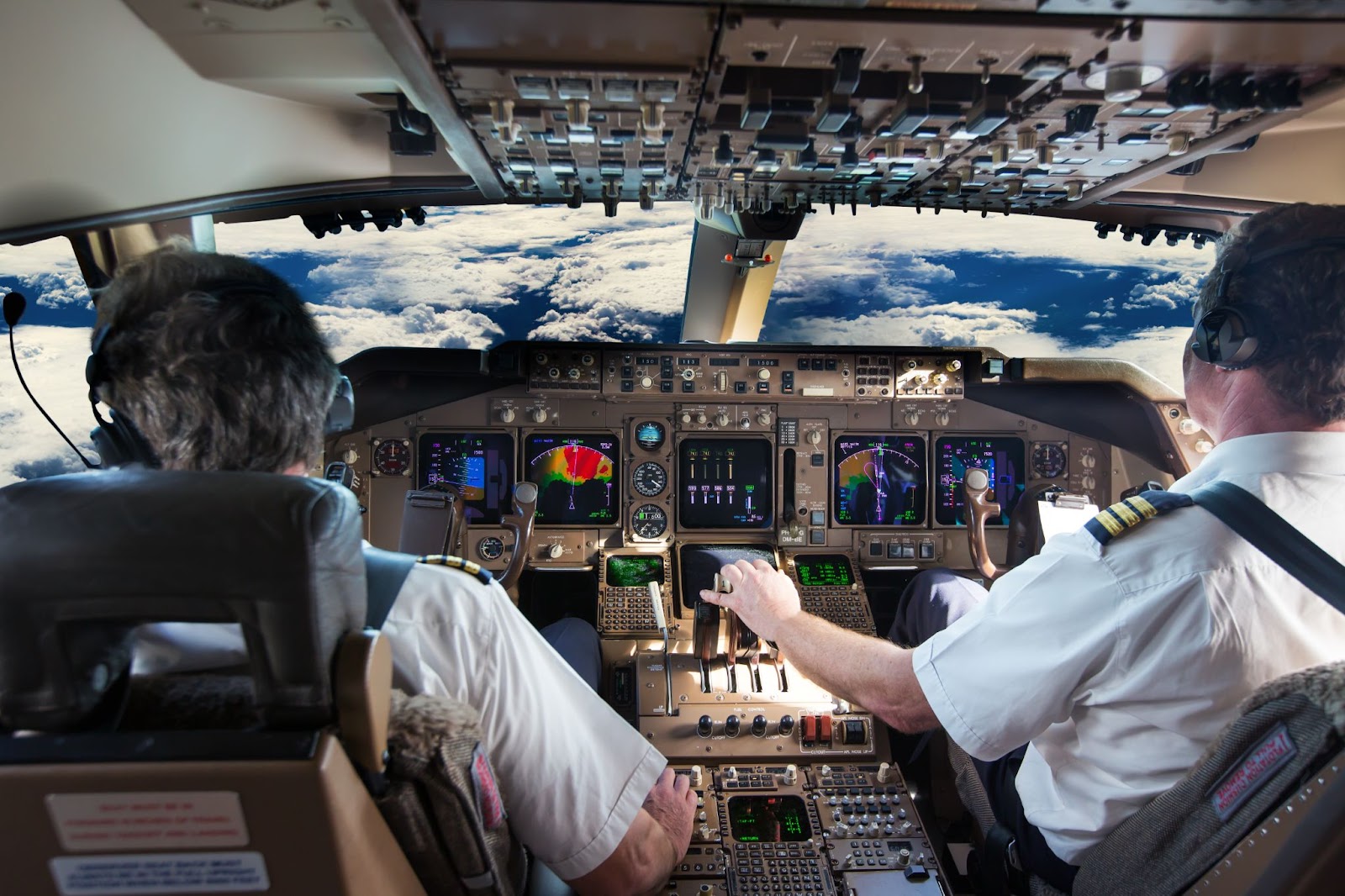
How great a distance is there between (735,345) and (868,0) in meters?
2.00

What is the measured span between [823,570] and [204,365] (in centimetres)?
260

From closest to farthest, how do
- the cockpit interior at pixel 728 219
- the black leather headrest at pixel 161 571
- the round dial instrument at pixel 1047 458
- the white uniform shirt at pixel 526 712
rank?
the black leather headrest at pixel 161 571 → the white uniform shirt at pixel 526 712 → the cockpit interior at pixel 728 219 → the round dial instrument at pixel 1047 458

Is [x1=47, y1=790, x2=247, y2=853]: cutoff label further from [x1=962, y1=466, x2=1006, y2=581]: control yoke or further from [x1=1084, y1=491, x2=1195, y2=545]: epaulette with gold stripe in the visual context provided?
[x1=962, y1=466, x2=1006, y2=581]: control yoke

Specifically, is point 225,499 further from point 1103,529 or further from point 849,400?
point 849,400

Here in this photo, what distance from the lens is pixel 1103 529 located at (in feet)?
3.67

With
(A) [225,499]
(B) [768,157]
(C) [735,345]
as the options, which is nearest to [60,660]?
(A) [225,499]

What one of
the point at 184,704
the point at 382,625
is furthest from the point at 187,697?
the point at 382,625

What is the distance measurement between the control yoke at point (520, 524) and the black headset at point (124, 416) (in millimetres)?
1674

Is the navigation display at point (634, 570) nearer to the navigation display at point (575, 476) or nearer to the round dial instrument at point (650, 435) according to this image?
the navigation display at point (575, 476)

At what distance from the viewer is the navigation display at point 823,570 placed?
311 cm

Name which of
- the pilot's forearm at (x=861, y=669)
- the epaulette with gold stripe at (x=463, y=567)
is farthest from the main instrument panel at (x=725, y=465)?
the epaulette with gold stripe at (x=463, y=567)

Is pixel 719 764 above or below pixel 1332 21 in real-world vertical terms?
below

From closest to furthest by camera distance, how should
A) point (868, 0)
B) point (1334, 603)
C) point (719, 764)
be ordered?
point (1334, 603) → point (868, 0) → point (719, 764)

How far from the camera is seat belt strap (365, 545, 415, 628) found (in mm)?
937
